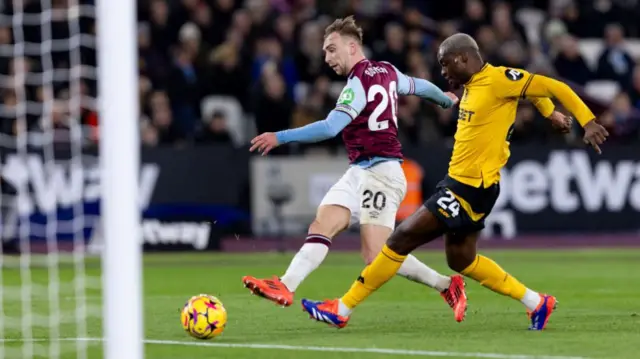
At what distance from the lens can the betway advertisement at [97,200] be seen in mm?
17047

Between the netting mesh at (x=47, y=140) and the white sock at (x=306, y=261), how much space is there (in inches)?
223

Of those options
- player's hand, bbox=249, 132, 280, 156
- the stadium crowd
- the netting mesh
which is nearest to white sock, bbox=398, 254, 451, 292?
player's hand, bbox=249, 132, 280, 156

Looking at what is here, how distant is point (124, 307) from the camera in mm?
5816

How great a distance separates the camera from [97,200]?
16.9 m

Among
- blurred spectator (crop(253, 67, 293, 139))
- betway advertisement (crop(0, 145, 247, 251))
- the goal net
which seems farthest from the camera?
blurred spectator (crop(253, 67, 293, 139))

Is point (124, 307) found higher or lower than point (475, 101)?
lower

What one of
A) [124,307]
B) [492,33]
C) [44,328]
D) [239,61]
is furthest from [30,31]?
[124,307]

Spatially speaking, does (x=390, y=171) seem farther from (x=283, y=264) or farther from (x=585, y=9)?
(x=585, y=9)

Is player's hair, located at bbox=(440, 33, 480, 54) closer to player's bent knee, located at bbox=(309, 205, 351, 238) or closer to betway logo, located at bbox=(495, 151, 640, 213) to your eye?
player's bent knee, located at bbox=(309, 205, 351, 238)

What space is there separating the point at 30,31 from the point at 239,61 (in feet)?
11.5

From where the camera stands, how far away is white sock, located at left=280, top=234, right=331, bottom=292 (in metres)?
9.33

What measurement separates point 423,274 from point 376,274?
2.18ft

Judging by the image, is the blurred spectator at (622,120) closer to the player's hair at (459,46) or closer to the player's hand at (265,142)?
the player's hair at (459,46)

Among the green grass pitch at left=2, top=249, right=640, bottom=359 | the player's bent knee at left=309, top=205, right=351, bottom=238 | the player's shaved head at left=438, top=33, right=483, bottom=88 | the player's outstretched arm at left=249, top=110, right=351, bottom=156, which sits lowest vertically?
the green grass pitch at left=2, top=249, right=640, bottom=359
